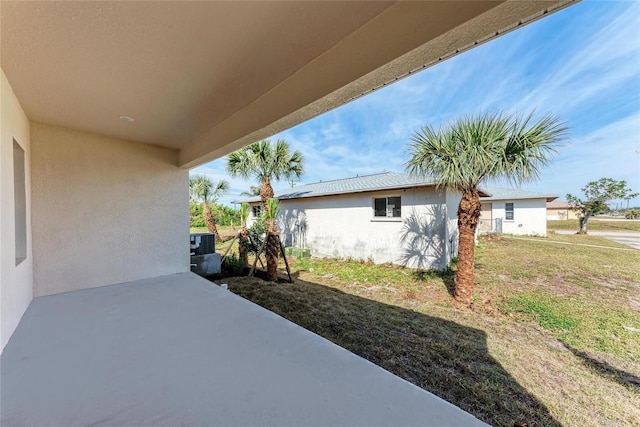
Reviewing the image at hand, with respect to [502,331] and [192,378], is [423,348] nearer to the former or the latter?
[502,331]

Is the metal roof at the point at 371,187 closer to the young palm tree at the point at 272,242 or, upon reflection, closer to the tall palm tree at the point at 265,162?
the tall palm tree at the point at 265,162

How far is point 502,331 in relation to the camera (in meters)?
3.81

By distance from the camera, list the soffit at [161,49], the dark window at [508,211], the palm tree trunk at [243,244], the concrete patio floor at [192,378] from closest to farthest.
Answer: the concrete patio floor at [192,378]
the soffit at [161,49]
the palm tree trunk at [243,244]
the dark window at [508,211]

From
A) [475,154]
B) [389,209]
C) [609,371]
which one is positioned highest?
[475,154]

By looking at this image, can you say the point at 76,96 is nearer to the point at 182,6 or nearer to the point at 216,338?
the point at 182,6

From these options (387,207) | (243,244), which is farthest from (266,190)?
(387,207)

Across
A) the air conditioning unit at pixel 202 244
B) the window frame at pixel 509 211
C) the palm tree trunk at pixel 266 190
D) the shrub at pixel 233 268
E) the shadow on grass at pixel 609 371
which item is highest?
the palm tree trunk at pixel 266 190

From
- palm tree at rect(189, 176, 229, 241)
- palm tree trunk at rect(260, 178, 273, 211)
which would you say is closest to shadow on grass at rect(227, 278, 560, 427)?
palm tree trunk at rect(260, 178, 273, 211)

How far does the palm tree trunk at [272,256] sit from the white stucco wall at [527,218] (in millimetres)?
→ 15266

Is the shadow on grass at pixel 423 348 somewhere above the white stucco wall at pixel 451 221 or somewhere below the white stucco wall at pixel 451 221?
below

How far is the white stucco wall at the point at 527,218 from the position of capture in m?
14.3

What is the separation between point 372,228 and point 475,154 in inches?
175

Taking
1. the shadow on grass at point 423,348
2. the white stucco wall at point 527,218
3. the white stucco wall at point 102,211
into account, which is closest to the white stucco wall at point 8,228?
the white stucco wall at point 102,211

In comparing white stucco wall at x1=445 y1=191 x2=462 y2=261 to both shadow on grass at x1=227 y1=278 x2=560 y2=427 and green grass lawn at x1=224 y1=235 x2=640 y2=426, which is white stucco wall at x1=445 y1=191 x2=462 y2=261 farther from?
shadow on grass at x1=227 y1=278 x2=560 y2=427
